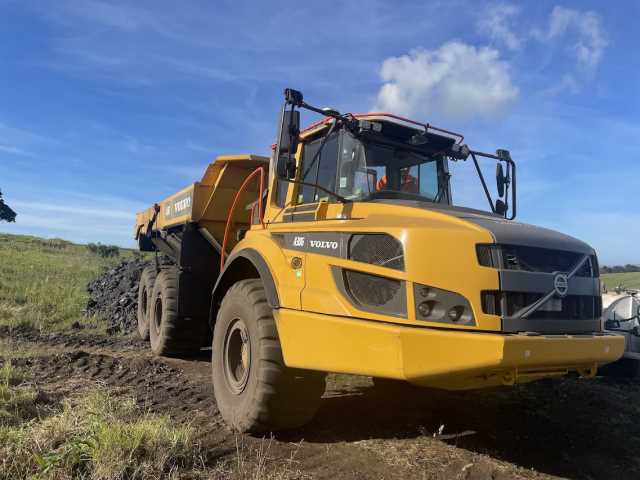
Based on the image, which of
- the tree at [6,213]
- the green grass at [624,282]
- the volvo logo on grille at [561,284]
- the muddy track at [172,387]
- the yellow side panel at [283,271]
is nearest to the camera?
the volvo logo on grille at [561,284]

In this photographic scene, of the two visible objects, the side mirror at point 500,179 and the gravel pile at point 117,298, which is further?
the gravel pile at point 117,298

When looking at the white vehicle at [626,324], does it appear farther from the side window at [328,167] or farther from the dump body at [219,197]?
the dump body at [219,197]

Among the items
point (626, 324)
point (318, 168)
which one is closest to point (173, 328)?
point (318, 168)

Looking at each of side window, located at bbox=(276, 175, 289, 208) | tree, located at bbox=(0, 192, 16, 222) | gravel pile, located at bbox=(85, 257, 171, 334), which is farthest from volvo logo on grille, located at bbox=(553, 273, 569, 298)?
tree, located at bbox=(0, 192, 16, 222)

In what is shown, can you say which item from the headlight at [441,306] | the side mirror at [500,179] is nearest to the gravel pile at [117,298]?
the side mirror at [500,179]

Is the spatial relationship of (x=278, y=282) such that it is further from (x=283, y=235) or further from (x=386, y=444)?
(x=386, y=444)

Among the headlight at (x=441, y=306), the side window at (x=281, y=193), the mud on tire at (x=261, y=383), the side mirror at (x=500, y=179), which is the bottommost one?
the mud on tire at (x=261, y=383)

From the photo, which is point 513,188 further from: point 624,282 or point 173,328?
point 624,282

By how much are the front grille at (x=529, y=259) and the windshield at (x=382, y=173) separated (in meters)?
1.20

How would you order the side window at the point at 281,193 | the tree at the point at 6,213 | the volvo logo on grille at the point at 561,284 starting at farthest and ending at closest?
the tree at the point at 6,213 → the side window at the point at 281,193 → the volvo logo on grille at the point at 561,284

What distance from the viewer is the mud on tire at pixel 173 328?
24.4 feet

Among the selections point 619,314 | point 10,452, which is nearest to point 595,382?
point 619,314

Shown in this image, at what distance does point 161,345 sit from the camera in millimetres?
7633

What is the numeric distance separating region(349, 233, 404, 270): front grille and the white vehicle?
4820mm
